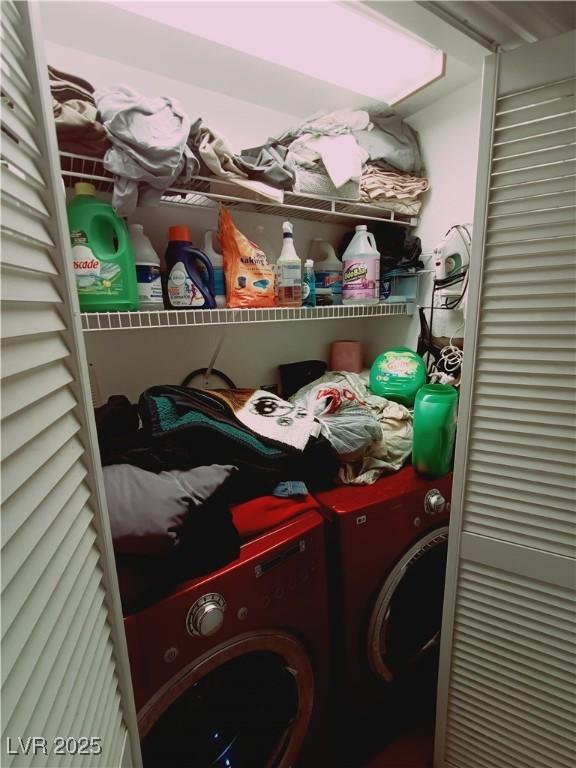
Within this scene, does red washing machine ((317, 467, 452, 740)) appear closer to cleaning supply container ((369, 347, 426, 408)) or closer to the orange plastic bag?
cleaning supply container ((369, 347, 426, 408))

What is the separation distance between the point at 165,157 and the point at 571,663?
176 centimetres

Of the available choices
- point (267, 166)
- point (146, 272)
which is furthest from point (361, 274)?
point (146, 272)

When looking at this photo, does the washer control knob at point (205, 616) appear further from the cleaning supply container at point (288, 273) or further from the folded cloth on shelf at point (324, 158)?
the folded cloth on shelf at point (324, 158)

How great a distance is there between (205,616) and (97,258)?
104cm

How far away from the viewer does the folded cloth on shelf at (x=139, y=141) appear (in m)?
0.97

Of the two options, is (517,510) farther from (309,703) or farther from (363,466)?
(309,703)

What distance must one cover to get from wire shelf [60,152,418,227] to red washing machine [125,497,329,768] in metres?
1.14

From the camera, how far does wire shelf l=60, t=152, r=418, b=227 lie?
1117 mm

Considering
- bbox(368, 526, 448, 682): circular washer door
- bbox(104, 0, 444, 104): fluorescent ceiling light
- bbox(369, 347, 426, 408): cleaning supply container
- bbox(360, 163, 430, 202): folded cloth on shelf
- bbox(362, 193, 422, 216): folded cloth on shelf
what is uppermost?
bbox(104, 0, 444, 104): fluorescent ceiling light

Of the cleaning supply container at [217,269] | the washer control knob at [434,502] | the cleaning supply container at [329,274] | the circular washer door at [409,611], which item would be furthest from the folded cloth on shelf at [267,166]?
the circular washer door at [409,611]

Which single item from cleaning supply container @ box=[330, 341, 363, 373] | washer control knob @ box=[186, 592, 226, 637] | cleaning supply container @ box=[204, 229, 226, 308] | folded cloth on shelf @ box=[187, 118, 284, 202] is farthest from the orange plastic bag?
washer control knob @ box=[186, 592, 226, 637]

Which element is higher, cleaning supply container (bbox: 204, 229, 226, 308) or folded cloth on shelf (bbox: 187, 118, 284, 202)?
folded cloth on shelf (bbox: 187, 118, 284, 202)

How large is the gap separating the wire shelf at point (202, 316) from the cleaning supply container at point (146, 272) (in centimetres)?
6

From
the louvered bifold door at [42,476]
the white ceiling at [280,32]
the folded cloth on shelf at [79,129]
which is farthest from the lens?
the folded cloth on shelf at [79,129]
